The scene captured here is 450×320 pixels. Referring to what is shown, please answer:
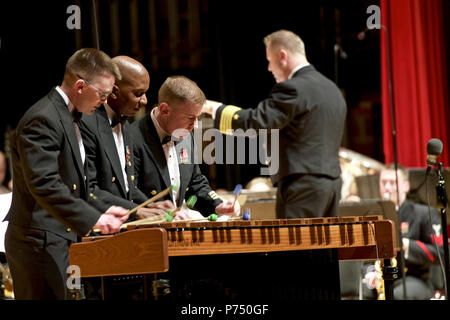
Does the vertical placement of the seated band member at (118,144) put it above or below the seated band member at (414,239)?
above

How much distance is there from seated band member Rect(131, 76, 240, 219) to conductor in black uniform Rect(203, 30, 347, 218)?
0.44 m

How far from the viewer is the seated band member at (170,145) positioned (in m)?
3.34

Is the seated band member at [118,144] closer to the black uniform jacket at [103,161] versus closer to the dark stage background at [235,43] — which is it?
the black uniform jacket at [103,161]

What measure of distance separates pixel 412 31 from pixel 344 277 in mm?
2222

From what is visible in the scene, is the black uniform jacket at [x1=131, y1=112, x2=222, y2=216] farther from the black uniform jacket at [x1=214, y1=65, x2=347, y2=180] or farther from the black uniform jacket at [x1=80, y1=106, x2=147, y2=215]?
the black uniform jacket at [x1=214, y1=65, x2=347, y2=180]

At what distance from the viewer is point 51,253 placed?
2680mm

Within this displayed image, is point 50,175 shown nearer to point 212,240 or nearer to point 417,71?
point 212,240

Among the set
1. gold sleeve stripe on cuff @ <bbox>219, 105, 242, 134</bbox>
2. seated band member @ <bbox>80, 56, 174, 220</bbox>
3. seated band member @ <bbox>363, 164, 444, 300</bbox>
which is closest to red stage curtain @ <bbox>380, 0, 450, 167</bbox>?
seated band member @ <bbox>363, 164, 444, 300</bbox>

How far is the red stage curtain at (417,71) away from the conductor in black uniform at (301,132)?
1763 mm

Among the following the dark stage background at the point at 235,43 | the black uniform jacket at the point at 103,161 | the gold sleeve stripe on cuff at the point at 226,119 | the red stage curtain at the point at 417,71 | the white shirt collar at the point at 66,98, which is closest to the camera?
the white shirt collar at the point at 66,98

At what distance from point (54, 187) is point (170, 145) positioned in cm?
100

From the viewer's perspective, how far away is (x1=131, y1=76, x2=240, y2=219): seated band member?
10.9 feet

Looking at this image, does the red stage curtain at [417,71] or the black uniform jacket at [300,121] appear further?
the red stage curtain at [417,71]

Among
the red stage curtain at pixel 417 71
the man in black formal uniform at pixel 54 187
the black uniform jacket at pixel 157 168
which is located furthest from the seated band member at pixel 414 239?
the man in black formal uniform at pixel 54 187
